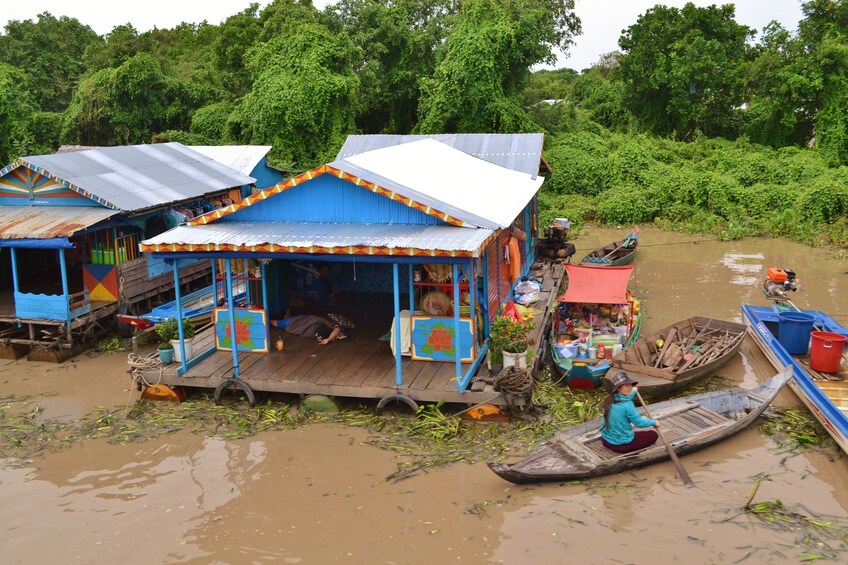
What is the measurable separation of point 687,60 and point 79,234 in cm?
2656

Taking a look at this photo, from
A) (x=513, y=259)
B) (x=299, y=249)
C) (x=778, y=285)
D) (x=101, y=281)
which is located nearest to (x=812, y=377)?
(x=778, y=285)

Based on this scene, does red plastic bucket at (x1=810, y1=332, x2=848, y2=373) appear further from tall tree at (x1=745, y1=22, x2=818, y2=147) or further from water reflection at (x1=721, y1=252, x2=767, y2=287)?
tall tree at (x1=745, y1=22, x2=818, y2=147)

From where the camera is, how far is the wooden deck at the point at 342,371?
428 inches

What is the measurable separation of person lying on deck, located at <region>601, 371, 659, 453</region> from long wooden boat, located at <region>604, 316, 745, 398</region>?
2.01 m

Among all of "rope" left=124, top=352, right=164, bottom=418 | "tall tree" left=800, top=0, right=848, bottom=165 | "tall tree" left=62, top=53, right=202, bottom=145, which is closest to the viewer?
"rope" left=124, top=352, right=164, bottom=418

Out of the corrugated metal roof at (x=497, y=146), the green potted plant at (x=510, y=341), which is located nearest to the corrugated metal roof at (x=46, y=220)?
the corrugated metal roof at (x=497, y=146)

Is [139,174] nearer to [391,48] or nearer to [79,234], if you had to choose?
[79,234]

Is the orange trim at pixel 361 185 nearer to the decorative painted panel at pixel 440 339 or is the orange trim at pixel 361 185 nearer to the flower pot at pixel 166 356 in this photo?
the decorative painted panel at pixel 440 339

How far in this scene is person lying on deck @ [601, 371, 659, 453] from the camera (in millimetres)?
8890

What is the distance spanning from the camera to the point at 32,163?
1530cm

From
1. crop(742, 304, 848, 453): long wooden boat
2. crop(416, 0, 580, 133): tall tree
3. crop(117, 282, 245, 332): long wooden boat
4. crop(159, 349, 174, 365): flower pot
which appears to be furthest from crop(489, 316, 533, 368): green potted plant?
crop(416, 0, 580, 133): tall tree

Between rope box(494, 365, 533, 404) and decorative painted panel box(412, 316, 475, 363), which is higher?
decorative painted panel box(412, 316, 475, 363)

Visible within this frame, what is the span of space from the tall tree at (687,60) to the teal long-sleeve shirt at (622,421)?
2660 cm

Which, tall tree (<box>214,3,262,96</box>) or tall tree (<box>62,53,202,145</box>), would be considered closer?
tall tree (<box>62,53,202,145</box>)
